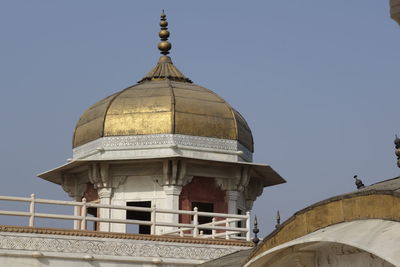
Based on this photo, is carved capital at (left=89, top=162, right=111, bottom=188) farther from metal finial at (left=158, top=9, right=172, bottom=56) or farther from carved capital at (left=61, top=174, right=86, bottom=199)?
metal finial at (left=158, top=9, right=172, bottom=56)

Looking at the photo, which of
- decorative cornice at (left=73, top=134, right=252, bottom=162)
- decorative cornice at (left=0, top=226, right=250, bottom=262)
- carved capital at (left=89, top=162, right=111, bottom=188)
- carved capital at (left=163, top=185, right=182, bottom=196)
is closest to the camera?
decorative cornice at (left=0, top=226, right=250, bottom=262)

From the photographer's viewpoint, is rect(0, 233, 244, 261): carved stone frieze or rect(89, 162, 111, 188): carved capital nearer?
rect(0, 233, 244, 261): carved stone frieze

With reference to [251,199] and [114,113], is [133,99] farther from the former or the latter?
[251,199]

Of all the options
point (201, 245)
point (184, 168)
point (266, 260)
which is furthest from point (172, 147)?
point (266, 260)

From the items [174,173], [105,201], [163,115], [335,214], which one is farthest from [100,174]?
[335,214]

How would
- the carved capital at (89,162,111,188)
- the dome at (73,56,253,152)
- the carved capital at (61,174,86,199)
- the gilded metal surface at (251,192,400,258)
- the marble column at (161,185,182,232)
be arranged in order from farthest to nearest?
1. the carved capital at (61,174,86,199)
2. the dome at (73,56,253,152)
3. the carved capital at (89,162,111,188)
4. the marble column at (161,185,182,232)
5. the gilded metal surface at (251,192,400,258)

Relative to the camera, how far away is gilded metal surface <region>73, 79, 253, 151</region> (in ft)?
94.4

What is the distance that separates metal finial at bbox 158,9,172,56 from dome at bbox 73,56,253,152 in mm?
2180

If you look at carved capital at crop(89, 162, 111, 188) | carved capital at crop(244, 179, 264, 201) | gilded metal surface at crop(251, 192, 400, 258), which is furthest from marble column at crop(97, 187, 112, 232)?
gilded metal surface at crop(251, 192, 400, 258)

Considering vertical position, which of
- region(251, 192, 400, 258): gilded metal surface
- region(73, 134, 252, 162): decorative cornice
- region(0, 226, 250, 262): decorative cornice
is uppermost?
region(73, 134, 252, 162): decorative cornice

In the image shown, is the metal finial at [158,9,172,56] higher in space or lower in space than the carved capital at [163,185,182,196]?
higher

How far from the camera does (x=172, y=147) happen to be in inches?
1113

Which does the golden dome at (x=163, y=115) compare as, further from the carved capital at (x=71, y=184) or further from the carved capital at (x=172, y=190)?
the carved capital at (x=172, y=190)

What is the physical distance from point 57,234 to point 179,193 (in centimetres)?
688
